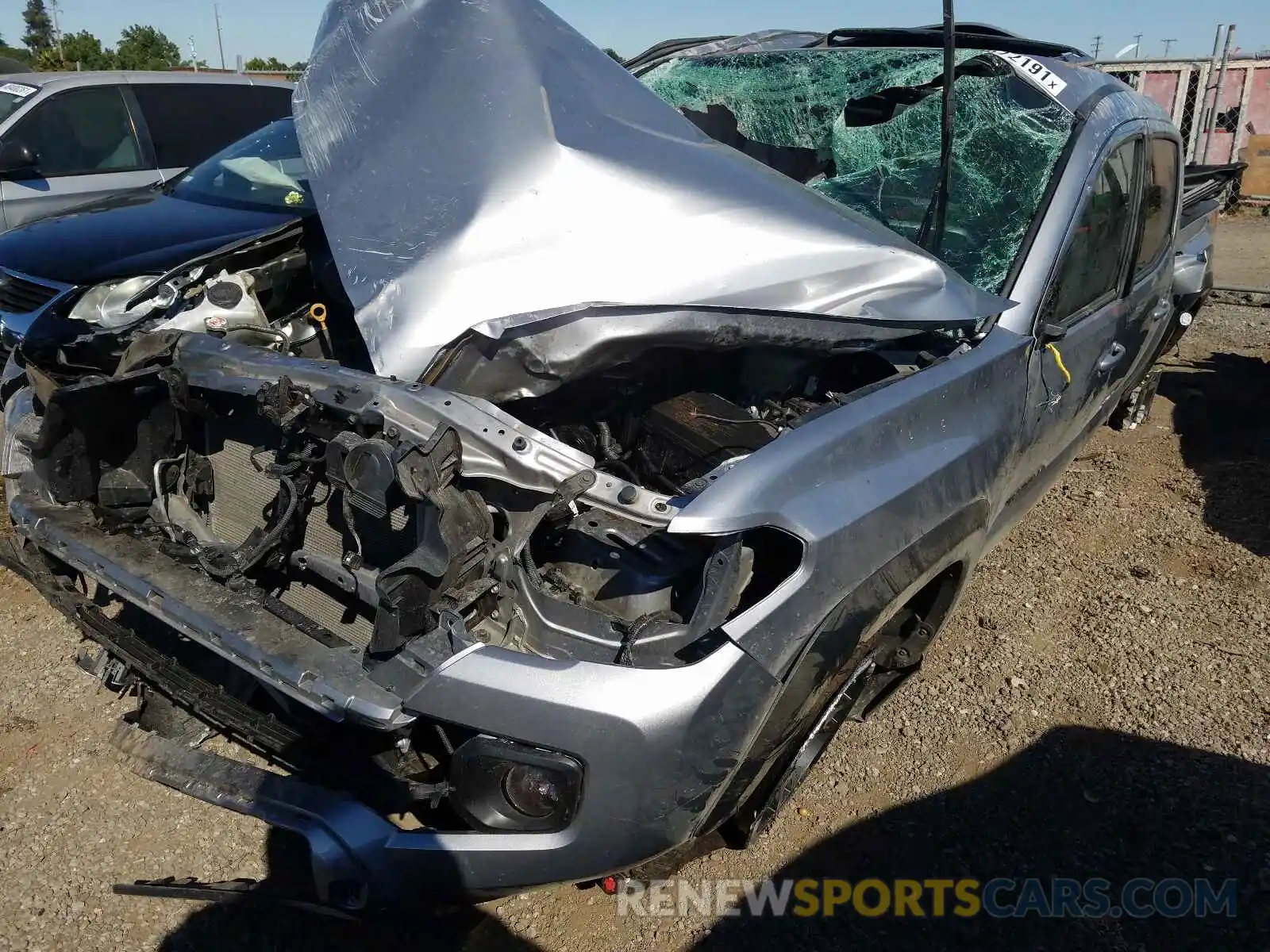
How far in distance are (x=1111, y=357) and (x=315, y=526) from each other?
9.36ft

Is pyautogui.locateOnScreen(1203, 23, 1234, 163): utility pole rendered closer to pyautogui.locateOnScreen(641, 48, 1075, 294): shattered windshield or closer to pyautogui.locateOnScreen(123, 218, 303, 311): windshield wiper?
pyautogui.locateOnScreen(641, 48, 1075, 294): shattered windshield

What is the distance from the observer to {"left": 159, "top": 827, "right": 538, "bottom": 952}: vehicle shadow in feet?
7.24

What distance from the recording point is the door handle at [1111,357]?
3.36 m

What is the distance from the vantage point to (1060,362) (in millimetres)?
2922

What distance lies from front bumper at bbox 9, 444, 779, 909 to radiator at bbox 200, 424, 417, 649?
13.5 inches

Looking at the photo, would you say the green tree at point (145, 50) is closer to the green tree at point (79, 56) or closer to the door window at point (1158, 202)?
the green tree at point (79, 56)

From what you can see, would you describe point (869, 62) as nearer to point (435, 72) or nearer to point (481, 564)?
point (435, 72)

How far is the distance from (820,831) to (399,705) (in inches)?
53.3

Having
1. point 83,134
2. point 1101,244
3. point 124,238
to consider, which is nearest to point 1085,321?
point 1101,244

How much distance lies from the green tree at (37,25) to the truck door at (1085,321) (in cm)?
5935

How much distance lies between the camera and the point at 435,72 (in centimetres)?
278

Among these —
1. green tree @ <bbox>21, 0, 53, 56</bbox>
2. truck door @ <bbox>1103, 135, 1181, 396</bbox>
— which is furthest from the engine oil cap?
green tree @ <bbox>21, 0, 53, 56</bbox>

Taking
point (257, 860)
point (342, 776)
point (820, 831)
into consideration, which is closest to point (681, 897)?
point (820, 831)

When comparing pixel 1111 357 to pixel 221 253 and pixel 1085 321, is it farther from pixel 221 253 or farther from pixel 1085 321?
pixel 221 253
